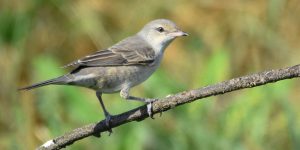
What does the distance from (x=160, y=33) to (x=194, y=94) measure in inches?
85.0

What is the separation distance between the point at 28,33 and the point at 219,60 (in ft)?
6.78

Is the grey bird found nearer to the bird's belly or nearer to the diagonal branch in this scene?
the bird's belly

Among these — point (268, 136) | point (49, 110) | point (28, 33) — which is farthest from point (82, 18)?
point (268, 136)

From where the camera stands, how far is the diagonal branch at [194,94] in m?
3.12

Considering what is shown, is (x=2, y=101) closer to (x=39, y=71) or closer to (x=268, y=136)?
(x=39, y=71)

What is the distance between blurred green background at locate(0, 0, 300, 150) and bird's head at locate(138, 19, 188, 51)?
1.49ft

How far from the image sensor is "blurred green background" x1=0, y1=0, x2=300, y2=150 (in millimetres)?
5488

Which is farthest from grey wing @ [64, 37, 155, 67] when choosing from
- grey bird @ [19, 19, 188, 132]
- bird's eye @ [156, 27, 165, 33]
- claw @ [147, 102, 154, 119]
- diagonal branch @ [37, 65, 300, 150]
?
diagonal branch @ [37, 65, 300, 150]

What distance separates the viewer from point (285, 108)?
5.46 m

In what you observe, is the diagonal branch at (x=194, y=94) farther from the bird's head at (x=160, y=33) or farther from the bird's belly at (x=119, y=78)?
the bird's head at (x=160, y=33)

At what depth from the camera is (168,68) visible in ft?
24.4

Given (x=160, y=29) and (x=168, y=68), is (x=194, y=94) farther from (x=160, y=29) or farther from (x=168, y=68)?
(x=168, y=68)

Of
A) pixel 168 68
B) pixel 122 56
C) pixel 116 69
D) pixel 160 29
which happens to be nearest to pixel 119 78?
pixel 116 69

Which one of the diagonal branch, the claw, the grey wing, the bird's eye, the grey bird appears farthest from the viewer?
the bird's eye
